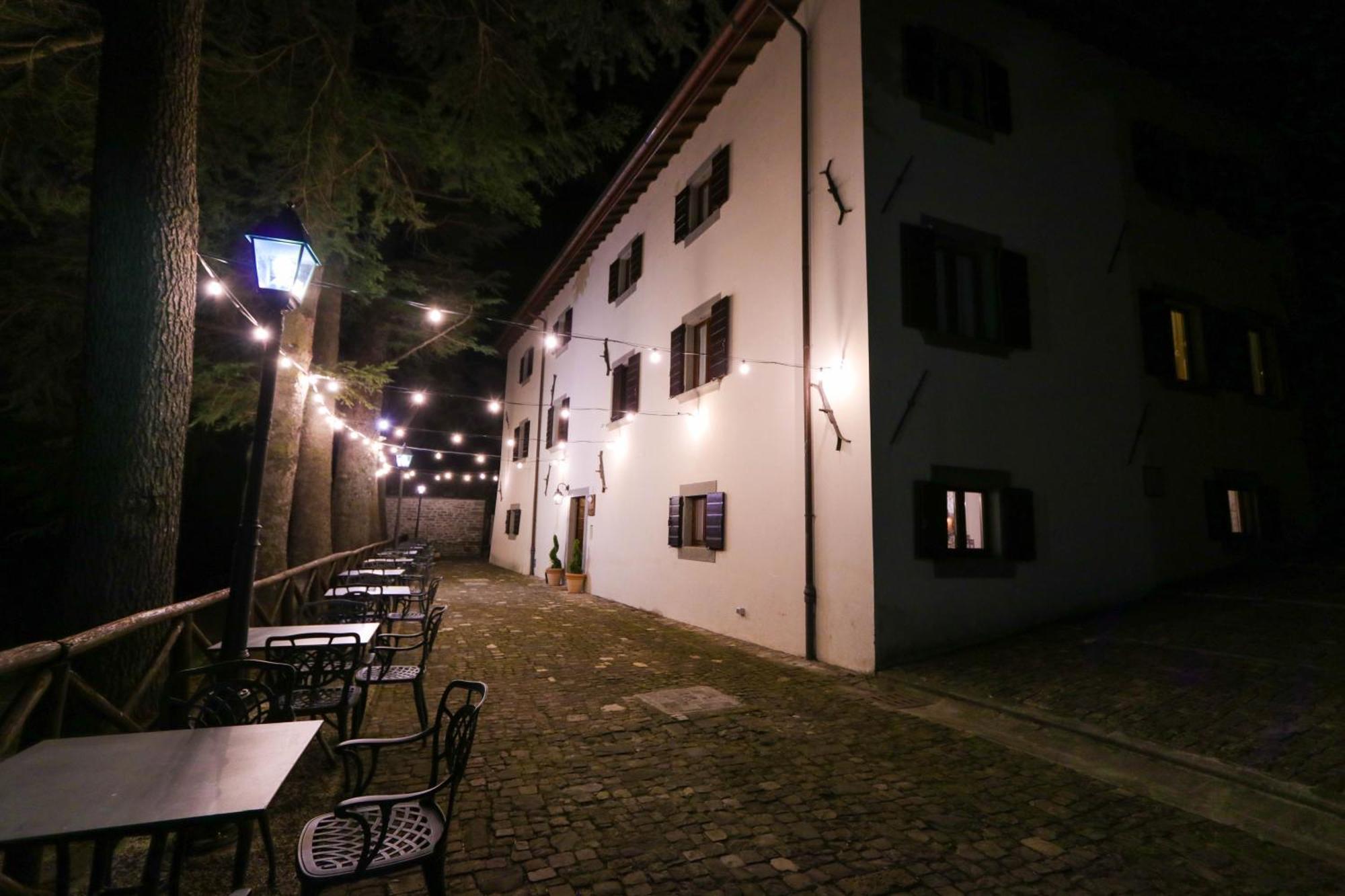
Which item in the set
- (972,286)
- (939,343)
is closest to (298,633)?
(939,343)

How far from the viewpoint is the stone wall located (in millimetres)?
25031

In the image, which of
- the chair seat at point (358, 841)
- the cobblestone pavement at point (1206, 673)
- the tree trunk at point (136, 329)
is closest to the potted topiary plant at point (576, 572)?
the cobblestone pavement at point (1206, 673)

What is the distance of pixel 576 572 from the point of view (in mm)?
13859

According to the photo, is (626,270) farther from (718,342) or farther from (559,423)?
(718,342)

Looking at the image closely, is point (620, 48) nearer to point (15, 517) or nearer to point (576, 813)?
point (576, 813)

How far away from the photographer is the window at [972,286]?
7.30 meters

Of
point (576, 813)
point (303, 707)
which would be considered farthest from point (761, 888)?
point (303, 707)

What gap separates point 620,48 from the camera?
229 inches

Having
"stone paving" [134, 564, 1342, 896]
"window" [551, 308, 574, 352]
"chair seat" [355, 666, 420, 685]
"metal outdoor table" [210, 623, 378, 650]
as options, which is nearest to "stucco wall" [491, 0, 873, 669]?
"stone paving" [134, 564, 1342, 896]

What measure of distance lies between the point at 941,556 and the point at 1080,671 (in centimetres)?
164

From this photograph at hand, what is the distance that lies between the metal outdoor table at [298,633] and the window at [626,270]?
948 centimetres

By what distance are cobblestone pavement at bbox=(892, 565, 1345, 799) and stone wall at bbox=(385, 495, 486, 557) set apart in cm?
2239

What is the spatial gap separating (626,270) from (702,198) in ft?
10.7

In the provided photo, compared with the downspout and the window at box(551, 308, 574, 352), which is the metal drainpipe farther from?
the downspout
